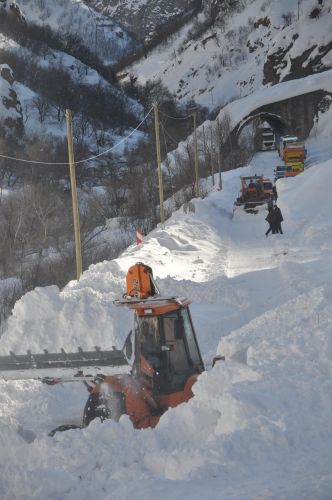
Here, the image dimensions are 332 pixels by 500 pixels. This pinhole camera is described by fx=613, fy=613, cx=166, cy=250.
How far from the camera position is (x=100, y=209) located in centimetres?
4862

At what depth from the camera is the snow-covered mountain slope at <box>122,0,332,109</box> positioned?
262 feet

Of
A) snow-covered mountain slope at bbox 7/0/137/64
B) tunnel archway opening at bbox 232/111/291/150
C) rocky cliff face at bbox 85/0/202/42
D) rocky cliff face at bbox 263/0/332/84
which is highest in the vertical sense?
rocky cliff face at bbox 85/0/202/42

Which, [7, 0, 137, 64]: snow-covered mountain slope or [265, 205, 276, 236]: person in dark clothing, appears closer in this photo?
[265, 205, 276, 236]: person in dark clothing

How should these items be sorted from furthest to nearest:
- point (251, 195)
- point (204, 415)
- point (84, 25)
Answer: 1. point (84, 25)
2. point (251, 195)
3. point (204, 415)

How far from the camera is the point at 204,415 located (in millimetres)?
5766

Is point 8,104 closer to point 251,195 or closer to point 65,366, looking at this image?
point 251,195

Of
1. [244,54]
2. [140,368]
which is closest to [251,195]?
[140,368]

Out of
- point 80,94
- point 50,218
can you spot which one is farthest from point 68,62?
point 50,218

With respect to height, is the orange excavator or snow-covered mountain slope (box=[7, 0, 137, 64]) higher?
snow-covered mountain slope (box=[7, 0, 137, 64])

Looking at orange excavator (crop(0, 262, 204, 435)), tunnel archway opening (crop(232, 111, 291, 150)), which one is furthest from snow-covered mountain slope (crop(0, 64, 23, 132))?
orange excavator (crop(0, 262, 204, 435))

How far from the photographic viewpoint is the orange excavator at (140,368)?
6.73 metres

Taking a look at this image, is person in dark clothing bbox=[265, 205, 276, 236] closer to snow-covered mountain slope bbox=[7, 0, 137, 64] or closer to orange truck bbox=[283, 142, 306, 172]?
orange truck bbox=[283, 142, 306, 172]

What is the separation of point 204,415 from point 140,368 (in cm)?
129

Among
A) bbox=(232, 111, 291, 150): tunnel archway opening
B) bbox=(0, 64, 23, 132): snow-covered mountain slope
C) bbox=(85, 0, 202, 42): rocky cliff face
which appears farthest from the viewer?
bbox=(85, 0, 202, 42): rocky cliff face
